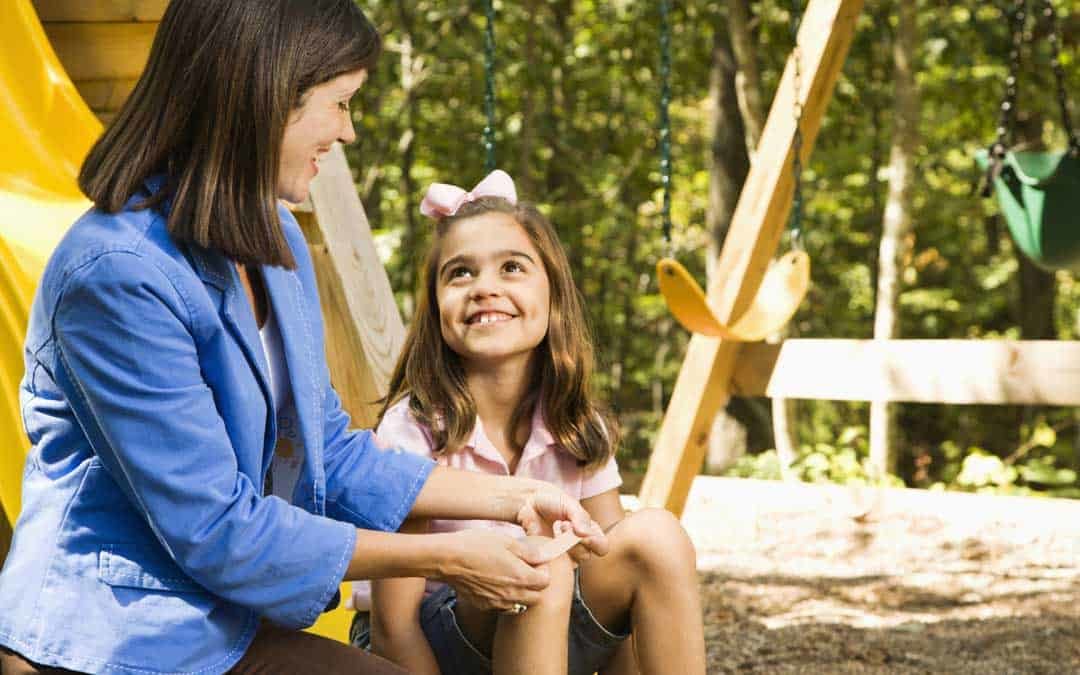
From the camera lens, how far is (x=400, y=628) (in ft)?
6.37

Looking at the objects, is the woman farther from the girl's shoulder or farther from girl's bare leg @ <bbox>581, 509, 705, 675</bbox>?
the girl's shoulder

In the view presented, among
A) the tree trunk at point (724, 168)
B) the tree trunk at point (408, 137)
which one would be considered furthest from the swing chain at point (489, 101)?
the tree trunk at point (408, 137)

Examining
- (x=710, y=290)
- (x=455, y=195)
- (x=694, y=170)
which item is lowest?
(x=694, y=170)

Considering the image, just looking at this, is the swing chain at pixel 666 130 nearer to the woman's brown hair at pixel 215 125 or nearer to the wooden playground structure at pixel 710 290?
the wooden playground structure at pixel 710 290

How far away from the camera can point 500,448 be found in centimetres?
219

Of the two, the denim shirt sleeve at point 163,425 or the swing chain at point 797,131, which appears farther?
the swing chain at point 797,131

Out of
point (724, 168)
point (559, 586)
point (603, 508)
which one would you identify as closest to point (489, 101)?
point (603, 508)

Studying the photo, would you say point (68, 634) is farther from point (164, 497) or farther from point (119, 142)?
point (119, 142)

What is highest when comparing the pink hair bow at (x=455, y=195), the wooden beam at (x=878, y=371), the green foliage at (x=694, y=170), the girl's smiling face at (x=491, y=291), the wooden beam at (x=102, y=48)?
the wooden beam at (x=102, y=48)

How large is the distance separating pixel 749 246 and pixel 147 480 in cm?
278

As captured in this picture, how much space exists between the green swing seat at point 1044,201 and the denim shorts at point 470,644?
10.2ft

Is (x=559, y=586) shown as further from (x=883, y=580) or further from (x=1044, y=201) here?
(x=1044, y=201)

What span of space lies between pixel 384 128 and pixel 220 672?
22.1ft

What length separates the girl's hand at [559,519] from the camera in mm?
1772
